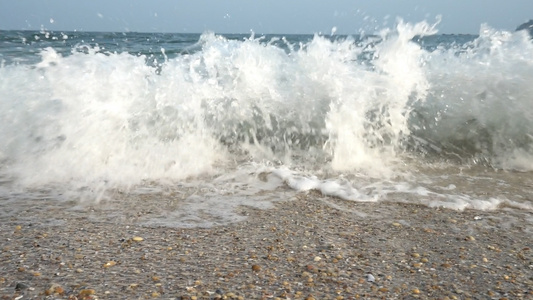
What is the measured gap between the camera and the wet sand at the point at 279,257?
181 centimetres

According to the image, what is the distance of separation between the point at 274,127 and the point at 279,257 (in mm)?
2389

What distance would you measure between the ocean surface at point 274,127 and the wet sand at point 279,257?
341 millimetres

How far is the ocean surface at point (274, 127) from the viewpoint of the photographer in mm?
3201

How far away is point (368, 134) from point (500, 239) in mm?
1910

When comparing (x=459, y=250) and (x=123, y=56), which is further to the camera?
(x=123, y=56)

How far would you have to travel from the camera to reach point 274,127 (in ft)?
14.5

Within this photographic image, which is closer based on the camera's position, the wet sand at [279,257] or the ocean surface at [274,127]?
the wet sand at [279,257]

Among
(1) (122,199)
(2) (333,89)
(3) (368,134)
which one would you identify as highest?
(2) (333,89)

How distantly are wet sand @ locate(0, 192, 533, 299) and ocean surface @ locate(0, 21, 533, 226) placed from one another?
13.4 inches

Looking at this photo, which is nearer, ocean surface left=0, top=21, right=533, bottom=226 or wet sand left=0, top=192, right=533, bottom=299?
wet sand left=0, top=192, right=533, bottom=299

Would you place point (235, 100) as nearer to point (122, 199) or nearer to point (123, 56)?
point (123, 56)

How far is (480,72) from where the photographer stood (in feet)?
15.7

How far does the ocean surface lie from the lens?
3.20 meters

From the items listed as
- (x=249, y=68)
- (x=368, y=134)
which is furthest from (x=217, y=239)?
(x=249, y=68)
